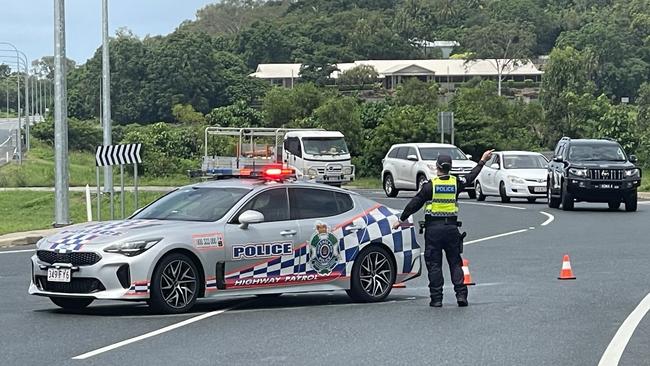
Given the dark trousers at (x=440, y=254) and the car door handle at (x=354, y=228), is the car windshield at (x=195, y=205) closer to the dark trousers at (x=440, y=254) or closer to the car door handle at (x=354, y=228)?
the car door handle at (x=354, y=228)

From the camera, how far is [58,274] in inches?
512

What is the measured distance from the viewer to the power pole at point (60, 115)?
2853 centimetres

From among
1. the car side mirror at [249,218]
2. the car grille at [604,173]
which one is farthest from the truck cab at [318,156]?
the car side mirror at [249,218]

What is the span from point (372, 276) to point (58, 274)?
145 inches

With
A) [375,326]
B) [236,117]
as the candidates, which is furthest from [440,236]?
[236,117]

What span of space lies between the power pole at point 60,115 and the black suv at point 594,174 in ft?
40.2

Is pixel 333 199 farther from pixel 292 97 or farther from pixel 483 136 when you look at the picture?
pixel 292 97

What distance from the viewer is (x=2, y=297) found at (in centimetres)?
1518

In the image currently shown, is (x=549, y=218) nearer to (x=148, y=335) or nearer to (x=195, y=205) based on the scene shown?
(x=195, y=205)

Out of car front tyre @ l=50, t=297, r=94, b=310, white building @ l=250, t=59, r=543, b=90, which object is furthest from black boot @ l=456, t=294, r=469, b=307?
white building @ l=250, t=59, r=543, b=90

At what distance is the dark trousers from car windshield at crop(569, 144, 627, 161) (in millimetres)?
18877

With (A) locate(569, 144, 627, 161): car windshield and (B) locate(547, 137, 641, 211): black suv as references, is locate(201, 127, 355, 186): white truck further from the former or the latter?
(A) locate(569, 144, 627, 161): car windshield

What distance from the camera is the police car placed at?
12.8 m

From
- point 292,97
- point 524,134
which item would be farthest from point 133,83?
point 524,134
